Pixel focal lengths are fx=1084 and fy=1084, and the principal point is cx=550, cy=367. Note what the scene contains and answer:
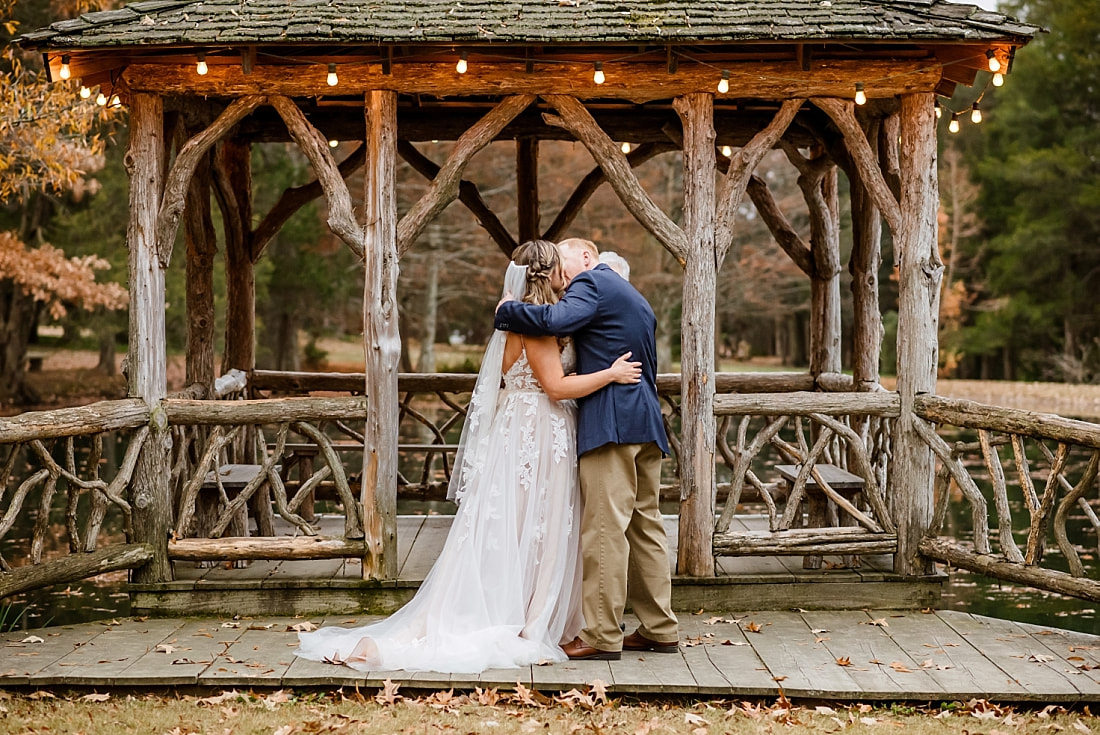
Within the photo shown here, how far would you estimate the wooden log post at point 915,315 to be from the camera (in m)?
6.63

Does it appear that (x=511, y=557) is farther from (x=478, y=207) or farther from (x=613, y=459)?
(x=478, y=207)

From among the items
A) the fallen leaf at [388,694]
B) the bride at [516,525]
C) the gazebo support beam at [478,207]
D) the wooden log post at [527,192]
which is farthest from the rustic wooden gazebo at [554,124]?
the wooden log post at [527,192]

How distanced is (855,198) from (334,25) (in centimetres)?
449

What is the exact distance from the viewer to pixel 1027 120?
31.0 meters

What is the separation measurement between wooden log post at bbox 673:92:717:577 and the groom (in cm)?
87

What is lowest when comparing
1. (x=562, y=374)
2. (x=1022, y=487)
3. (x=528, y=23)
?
(x=1022, y=487)

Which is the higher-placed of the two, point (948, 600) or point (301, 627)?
point (301, 627)

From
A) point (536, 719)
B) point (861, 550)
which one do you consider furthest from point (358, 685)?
point (861, 550)

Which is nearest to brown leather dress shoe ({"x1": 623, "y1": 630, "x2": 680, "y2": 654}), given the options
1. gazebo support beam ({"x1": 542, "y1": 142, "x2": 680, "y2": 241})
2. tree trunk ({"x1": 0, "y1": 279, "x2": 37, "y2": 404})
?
gazebo support beam ({"x1": 542, "y1": 142, "x2": 680, "y2": 241})

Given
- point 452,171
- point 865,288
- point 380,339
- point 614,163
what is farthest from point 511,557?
point 865,288

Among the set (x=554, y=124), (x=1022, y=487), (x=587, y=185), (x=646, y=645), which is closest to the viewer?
(x=646, y=645)

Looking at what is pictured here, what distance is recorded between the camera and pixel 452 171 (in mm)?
6422

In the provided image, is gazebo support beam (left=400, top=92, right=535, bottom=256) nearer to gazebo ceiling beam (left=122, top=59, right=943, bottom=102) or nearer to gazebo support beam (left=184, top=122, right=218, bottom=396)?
gazebo ceiling beam (left=122, top=59, right=943, bottom=102)

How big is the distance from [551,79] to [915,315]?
2.65m
